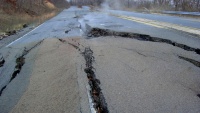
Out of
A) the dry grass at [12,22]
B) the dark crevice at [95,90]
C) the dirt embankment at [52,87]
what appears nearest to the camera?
the dark crevice at [95,90]

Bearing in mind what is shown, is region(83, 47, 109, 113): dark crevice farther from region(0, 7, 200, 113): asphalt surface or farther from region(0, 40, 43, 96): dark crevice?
region(0, 40, 43, 96): dark crevice

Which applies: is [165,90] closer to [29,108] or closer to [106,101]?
[106,101]

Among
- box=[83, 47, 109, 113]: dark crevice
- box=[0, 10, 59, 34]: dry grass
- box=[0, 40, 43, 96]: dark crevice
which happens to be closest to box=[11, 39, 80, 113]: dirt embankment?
box=[83, 47, 109, 113]: dark crevice

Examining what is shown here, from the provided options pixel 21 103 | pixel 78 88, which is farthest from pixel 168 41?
pixel 21 103

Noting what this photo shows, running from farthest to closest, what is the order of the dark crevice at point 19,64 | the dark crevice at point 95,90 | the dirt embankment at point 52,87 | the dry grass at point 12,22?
the dry grass at point 12,22 < the dark crevice at point 19,64 < the dirt embankment at point 52,87 < the dark crevice at point 95,90

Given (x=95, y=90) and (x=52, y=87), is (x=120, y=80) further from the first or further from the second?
(x=52, y=87)

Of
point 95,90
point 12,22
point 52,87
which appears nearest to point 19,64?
point 52,87

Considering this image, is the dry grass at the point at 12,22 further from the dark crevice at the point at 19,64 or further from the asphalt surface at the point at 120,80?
the asphalt surface at the point at 120,80

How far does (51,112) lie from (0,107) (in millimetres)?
1008

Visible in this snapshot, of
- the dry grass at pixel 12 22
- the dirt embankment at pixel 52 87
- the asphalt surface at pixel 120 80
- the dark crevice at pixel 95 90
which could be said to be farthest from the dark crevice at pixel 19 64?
the dry grass at pixel 12 22

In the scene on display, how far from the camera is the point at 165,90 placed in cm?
383

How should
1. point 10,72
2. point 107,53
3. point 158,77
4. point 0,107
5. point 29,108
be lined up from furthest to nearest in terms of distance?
1. point 107,53
2. point 10,72
3. point 158,77
4. point 0,107
5. point 29,108

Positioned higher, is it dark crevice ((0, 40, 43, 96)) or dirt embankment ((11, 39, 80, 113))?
dirt embankment ((11, 39, 80, 113))

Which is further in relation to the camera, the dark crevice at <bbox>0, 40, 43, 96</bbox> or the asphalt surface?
the dark crevice at <bbox>0, 40, 43, 96</bbox>
